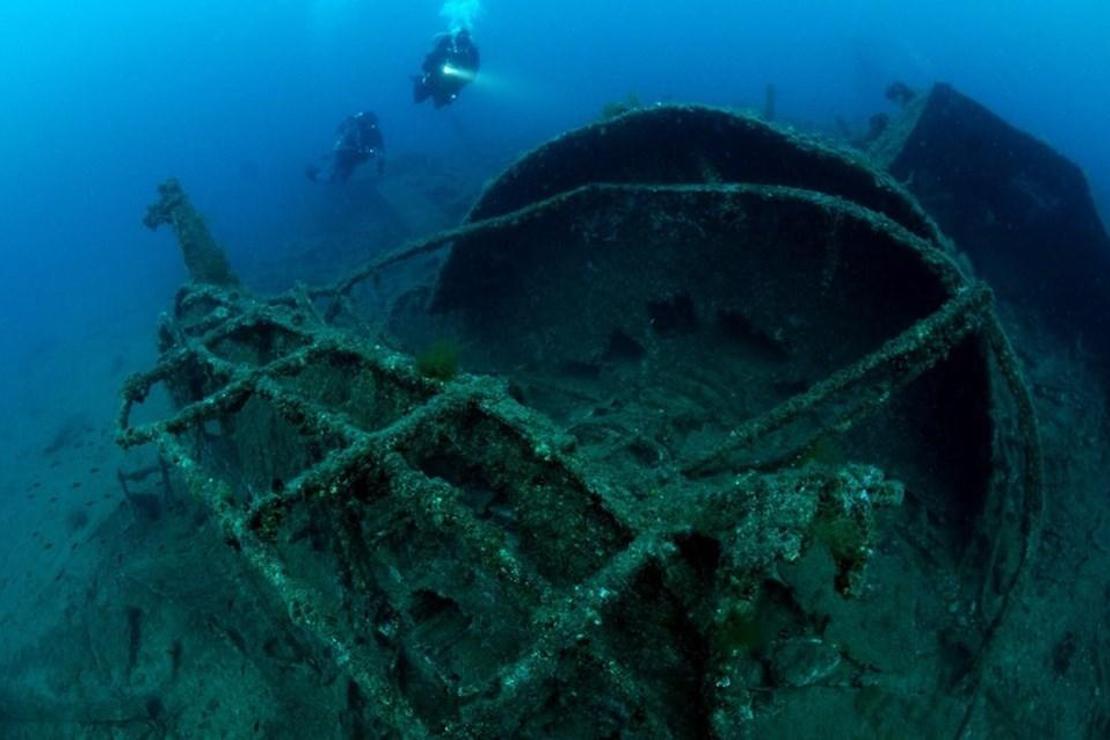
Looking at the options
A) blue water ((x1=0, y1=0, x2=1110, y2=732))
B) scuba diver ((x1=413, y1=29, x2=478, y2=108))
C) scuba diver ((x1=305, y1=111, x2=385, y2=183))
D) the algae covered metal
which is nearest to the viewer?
the algae covered metal

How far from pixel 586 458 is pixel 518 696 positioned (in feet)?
3.10

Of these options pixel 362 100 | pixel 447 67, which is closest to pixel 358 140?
pixel 447 67

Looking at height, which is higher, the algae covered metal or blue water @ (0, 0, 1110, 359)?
blue water @ (0, 0, 1110, 359)

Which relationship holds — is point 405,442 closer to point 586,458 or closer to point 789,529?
point 586,458

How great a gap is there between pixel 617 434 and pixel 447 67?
1323 cm

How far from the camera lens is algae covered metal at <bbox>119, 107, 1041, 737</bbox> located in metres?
2.22

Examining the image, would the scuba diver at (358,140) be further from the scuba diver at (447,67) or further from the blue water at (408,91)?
the blue water at (408,91)

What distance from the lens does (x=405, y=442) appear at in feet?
9.18

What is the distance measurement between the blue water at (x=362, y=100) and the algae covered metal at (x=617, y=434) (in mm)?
9490

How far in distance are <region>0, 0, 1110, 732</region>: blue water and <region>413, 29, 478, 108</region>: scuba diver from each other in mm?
5444

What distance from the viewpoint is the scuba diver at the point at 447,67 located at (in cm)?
1525

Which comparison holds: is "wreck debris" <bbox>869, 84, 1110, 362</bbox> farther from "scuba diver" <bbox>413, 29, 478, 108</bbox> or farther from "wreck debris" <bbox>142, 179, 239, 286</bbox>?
"scuba diver" <bbox>413, 29, 478, 108</bbox>

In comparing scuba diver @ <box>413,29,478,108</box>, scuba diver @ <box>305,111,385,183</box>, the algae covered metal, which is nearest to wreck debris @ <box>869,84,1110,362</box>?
the algae covered metal

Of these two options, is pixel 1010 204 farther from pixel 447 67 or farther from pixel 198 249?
pixel 447 67
